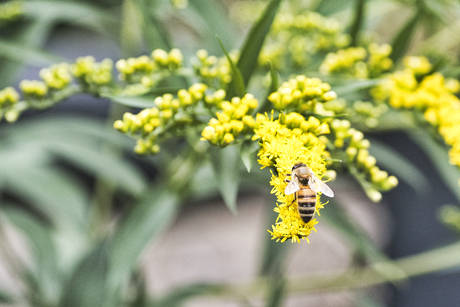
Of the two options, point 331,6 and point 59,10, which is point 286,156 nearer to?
point 331,6

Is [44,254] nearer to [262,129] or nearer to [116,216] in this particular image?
[262,129]

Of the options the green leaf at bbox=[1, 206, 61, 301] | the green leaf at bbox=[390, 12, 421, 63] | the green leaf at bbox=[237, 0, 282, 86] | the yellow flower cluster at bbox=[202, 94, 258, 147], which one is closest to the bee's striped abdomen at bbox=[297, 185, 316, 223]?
the yellow flower cluster at bbox=[202, 94, 258, 147]

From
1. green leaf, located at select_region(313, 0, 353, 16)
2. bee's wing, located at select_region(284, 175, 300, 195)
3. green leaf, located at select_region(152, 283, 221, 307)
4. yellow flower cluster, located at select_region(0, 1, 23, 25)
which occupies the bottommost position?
bee's wing, located at select_region(284, 175, 300, 195)

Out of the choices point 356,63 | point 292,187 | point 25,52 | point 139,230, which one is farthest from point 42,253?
point 356,63

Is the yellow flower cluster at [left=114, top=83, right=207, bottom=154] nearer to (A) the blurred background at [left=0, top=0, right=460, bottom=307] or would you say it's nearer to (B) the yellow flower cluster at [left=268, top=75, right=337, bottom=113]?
(B) the yellow flower cluster at [left=268, top=75, right=337, bottom=113]

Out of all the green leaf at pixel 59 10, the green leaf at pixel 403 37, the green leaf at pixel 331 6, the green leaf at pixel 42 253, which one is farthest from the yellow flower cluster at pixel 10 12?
the green leaf at pixel 403 37

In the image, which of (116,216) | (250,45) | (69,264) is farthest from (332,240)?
(250,45)

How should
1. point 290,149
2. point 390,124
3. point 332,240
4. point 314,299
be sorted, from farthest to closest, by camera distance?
point 332,240 → point 314,299 → point 390,124 → point 290,149
